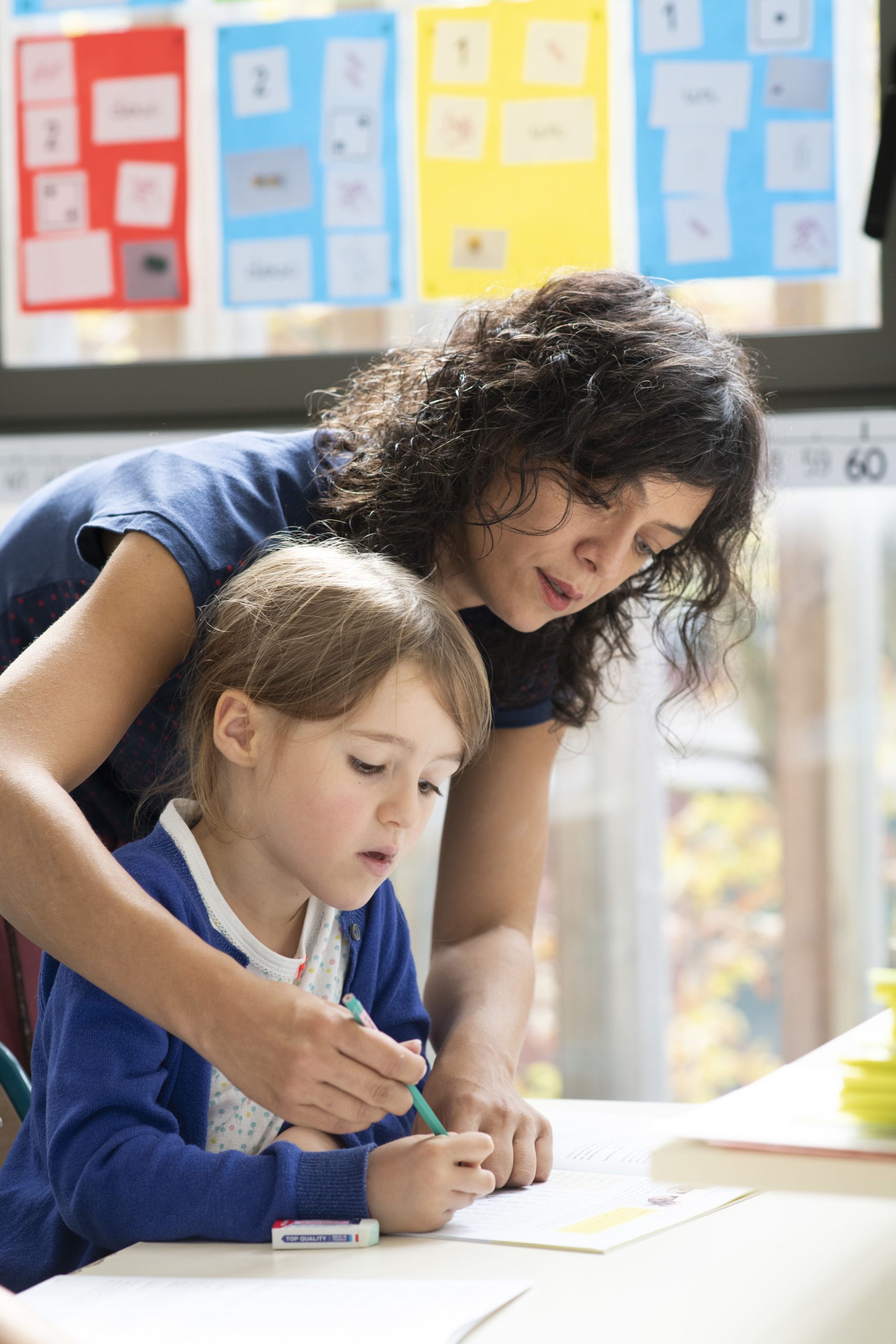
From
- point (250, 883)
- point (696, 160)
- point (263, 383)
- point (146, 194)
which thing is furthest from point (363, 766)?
point (146, 194)

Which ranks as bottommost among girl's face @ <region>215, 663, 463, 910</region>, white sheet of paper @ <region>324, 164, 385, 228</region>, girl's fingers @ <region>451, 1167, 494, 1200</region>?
girl's fingers @ <region>451, 1167, 494, 1200</region>

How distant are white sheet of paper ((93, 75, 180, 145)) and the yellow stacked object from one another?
158 centimetres

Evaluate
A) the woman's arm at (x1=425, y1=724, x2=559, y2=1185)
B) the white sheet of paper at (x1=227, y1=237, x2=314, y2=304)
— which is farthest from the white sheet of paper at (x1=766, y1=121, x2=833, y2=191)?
the woman's arm at (x1=425, y1=724, x2=559, y2=1185)

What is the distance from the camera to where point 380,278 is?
1.82 metres

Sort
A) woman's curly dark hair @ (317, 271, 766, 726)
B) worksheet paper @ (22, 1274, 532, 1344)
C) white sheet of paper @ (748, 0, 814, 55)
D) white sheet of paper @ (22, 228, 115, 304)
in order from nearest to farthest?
1. worksheet paper @ (22, 1274, 532, 1344)
2. woman's curly dark hair @ (317, 271, 766, 726)
3. white sheet of paper @ (748, 0, 814, 55)
4. white sheet of paper @ (22, 228, 115, 304)

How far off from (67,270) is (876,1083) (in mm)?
1617

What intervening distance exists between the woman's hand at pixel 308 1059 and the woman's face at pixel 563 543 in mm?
481

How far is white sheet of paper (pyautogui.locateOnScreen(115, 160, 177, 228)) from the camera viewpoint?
1.88 metres

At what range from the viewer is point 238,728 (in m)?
1.03

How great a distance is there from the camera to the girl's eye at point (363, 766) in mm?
986

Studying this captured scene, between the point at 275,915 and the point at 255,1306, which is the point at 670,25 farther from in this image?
the point at 255,1306

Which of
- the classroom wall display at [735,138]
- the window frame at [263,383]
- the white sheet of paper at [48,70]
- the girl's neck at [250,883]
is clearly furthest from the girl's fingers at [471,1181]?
the white sheet of paper at [48,70]

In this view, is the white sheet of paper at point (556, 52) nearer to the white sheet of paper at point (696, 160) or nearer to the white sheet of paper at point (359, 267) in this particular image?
the white sheet of paper at point (696, 160)

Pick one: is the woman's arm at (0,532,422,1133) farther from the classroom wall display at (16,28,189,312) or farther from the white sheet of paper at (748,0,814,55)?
the white sheet of paper at (748,0,814,55)
